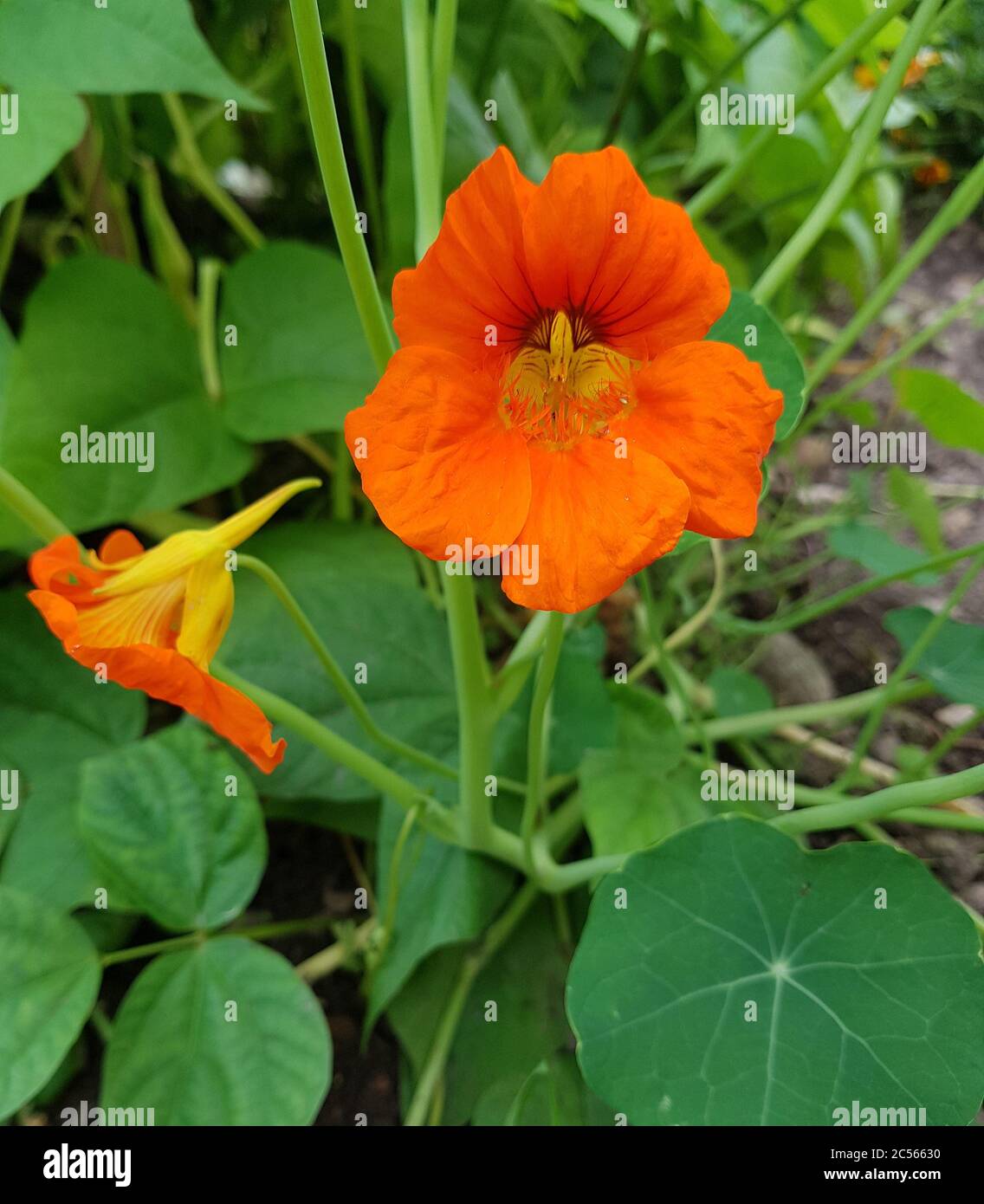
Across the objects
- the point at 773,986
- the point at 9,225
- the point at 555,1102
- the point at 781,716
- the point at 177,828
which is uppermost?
the point at 9,225

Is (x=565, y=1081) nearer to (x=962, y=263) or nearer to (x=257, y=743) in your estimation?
(x=257, y=743)

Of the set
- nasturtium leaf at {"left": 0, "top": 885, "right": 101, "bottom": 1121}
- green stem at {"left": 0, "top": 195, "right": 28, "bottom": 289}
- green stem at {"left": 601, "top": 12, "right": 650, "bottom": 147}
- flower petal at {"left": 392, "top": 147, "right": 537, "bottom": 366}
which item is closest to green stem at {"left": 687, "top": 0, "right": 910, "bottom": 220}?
green stem at {"left": 601, "top": 12, "right": 650, "bottom": 147}

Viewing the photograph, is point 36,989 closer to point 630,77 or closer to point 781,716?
point 781,716

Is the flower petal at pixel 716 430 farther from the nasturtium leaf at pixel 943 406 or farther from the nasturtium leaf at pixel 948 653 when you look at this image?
the nasturtium leaf at pixel 943 406
